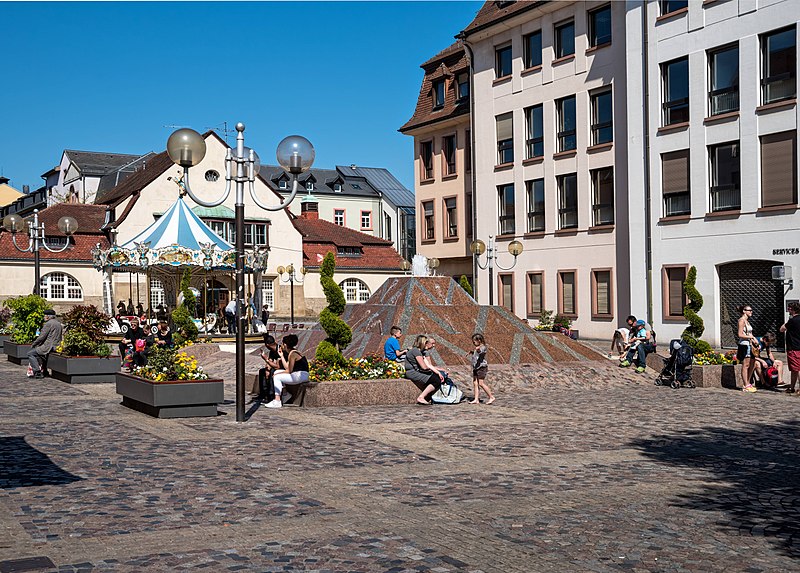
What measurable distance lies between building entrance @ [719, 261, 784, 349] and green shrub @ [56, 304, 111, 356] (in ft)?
63.7

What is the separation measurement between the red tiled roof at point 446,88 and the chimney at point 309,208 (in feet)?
95.5

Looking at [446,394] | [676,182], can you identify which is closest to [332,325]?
[446,394]

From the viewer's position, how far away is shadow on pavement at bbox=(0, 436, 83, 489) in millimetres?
9445

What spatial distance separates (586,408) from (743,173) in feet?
59.3

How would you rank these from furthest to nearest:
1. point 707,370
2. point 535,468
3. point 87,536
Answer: point 707,370, point 535,468, point 87,536

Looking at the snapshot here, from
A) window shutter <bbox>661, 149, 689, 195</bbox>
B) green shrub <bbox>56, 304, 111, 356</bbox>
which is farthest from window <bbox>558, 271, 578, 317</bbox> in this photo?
green shrub <bbox>56, 304, 111, 356</bbox>

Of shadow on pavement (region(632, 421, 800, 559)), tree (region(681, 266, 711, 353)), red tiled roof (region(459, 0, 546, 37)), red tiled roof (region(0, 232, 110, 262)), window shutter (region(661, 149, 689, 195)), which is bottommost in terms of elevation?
shadow on pavement (region(632, 421, 800, 559))

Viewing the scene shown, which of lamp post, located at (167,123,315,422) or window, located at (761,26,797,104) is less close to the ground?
window, located at (761,26,797,104)

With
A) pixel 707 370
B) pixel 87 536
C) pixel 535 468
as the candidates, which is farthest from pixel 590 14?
pixel 87 536

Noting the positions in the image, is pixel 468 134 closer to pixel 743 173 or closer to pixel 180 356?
pixel 743 173

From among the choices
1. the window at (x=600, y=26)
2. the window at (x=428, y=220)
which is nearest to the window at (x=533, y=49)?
the window at (x=600, y=26)

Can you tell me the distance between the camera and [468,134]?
46219 millimetres

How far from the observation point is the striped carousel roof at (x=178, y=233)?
3672cm

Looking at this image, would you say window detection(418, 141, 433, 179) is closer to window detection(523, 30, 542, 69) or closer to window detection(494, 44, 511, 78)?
window detection(494, 44, 511, 78)
